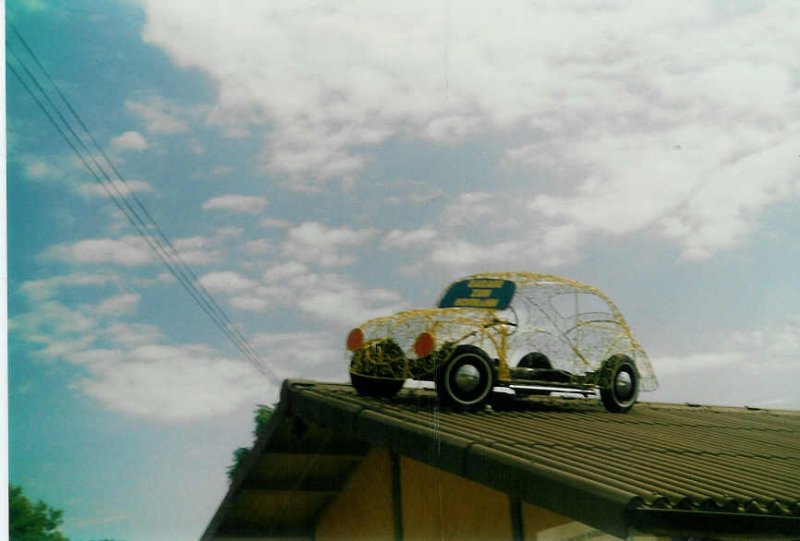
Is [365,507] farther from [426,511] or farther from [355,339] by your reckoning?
[355,339]

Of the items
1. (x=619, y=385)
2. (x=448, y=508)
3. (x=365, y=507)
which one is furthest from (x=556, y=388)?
(x=365, y=507)

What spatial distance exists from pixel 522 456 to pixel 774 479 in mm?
2350

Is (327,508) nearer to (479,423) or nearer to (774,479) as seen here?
(479,423)

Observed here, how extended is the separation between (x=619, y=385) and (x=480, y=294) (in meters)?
2.15

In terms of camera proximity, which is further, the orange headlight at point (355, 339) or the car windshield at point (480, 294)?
the car windshield at point (480, 294)

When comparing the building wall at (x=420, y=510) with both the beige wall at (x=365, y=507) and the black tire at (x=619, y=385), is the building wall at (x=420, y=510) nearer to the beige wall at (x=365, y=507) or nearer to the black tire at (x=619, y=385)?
the beige wall at (x=365, y=507)

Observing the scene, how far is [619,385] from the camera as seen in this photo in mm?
9461

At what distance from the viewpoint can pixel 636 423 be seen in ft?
28.7

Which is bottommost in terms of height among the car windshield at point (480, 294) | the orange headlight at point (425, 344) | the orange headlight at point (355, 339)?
the orange headlight at point (425, 344)

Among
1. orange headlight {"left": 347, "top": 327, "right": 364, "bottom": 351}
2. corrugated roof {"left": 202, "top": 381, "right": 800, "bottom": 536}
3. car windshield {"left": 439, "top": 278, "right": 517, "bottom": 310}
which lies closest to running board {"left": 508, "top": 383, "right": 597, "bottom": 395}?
corrugated roof {"left": 202, "top": 381, "right": 800, "bottom": 536}

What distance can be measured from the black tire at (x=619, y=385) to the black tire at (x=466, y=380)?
7.07 feet

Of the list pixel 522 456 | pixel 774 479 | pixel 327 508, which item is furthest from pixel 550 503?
pixel 327 508

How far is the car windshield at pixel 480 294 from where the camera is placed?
8.44 meters

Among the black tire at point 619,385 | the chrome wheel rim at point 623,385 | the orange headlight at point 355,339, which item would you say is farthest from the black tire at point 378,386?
the chrome wheel rim at point 623,385
